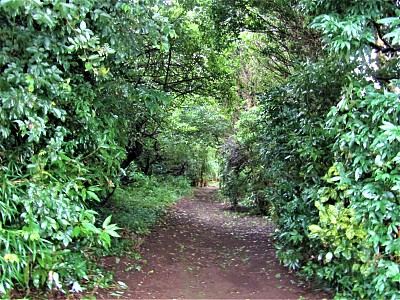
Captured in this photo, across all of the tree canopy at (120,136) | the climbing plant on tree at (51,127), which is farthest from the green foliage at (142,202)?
the climbing plant on tree at (51,127)

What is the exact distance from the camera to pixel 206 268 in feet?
18.0

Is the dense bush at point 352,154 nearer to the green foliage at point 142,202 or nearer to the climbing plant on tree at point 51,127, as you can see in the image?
the climbing plant on tree at point 51,127

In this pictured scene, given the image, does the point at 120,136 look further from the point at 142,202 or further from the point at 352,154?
the point at 142,202

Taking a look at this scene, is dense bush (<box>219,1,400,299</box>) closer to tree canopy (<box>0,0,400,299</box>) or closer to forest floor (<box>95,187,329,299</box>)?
tree canopy (<box>0,0,400,299</box>)

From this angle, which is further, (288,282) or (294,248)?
(294,248)

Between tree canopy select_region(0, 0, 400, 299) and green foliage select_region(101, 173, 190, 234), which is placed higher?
tree canopy select_region(0, 0, 400, 299)

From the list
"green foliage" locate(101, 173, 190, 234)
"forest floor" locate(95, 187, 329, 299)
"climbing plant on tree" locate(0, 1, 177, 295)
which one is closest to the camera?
"climbing plant on tree" locate(0, 1, 177, 295)

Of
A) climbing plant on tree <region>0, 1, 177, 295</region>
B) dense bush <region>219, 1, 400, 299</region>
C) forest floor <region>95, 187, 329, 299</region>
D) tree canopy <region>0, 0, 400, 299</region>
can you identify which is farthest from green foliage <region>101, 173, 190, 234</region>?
dense bush <region>219, 1, 400, 299</region>

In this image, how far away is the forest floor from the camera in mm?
4203

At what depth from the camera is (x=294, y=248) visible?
494cm

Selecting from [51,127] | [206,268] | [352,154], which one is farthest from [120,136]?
[352,154]

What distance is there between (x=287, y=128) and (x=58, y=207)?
3.66 metres

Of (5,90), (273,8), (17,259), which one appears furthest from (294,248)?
(273,8)

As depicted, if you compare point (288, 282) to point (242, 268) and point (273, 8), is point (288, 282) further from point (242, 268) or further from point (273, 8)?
point (273, 8)
